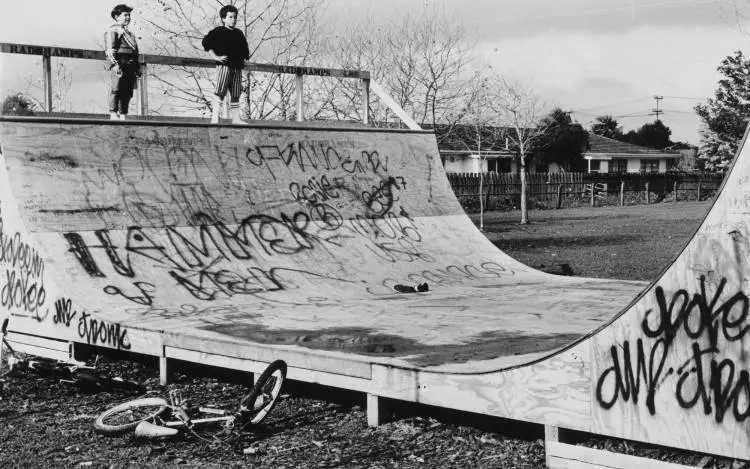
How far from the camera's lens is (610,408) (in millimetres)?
5172

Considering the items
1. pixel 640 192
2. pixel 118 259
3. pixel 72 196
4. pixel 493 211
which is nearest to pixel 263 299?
pixel 118 259

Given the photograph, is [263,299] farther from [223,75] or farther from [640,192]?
[640,192]

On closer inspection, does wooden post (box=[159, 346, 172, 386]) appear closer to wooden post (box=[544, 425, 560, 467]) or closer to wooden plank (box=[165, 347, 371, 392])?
wooden plank (box=[165, 347, 371, 392])

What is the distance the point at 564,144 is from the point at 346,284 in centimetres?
5063

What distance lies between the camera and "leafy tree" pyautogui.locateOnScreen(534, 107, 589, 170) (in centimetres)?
5719

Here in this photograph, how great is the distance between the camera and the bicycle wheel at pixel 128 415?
6555mm

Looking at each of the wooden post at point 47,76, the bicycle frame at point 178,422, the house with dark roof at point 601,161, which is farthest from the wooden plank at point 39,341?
the house with dark roof at point 601,161

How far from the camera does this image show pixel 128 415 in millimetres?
7047

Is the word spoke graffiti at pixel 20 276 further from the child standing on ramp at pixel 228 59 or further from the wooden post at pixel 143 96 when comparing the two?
the child standing on ramp at pixel 228 59

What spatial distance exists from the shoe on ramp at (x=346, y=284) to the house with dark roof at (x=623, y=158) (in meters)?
58.5

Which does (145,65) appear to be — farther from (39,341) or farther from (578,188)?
(578,188)

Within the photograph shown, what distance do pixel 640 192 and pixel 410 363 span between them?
161ft

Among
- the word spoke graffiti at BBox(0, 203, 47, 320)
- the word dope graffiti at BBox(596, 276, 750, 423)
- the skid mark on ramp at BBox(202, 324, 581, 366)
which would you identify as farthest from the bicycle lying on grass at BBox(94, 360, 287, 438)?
the word spoke graffiti at BBox(0, 203, 47, 320)

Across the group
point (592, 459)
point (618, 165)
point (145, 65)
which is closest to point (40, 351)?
point (145, 65)
